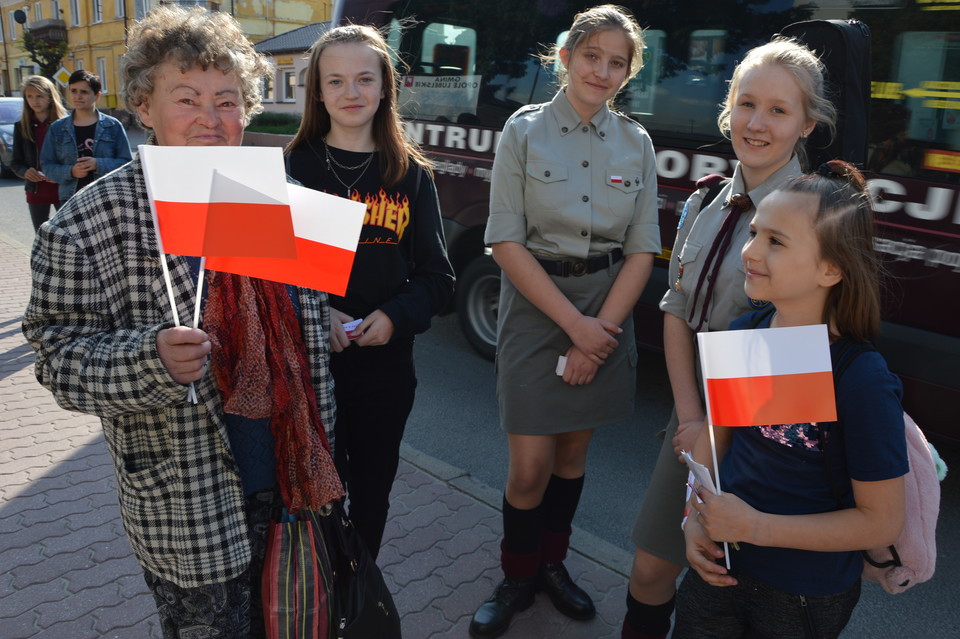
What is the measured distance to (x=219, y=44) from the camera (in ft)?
5.35

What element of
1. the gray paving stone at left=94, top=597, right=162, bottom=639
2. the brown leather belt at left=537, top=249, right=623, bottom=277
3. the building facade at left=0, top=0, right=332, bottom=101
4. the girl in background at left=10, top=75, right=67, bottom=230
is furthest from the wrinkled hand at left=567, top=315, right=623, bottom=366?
the building facade at left=0, top=0, right=332, bottom=101

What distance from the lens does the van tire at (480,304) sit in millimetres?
5371

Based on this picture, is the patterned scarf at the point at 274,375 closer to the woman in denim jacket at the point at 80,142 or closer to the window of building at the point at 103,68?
the woman in denim jacket at the point at 80,142

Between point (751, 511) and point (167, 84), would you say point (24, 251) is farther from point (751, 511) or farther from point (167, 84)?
point (751, 511)

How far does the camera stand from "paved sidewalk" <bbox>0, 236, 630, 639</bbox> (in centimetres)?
259

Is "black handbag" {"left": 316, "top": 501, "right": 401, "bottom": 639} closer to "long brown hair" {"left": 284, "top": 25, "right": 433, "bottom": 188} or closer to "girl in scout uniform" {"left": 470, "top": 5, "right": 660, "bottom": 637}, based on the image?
"girl in scout uniform" {"left": 470, "top": 5, "right": 660, "bottom": 637}

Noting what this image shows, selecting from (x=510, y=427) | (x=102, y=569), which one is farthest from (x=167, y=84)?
(x=102, y=569)

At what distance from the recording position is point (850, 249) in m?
1.50

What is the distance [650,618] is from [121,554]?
2.15 m

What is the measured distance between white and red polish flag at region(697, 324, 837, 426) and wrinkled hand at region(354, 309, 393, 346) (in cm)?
99

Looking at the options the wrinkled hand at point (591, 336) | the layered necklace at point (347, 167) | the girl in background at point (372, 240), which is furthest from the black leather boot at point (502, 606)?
the layered necklace at point (347, 167)

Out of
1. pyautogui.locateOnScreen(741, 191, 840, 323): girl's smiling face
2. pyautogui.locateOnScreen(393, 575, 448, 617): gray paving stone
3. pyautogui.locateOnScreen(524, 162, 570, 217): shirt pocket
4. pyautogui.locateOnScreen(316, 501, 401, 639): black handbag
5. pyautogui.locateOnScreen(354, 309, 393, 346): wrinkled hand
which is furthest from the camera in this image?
Answer: pyautogui.locateOnScreen(393, 575, 448, 617): gray paving stone

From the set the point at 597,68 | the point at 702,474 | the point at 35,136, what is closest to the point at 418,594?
the point at 702,474

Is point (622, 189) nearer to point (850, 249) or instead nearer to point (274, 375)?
point (850, 249)
